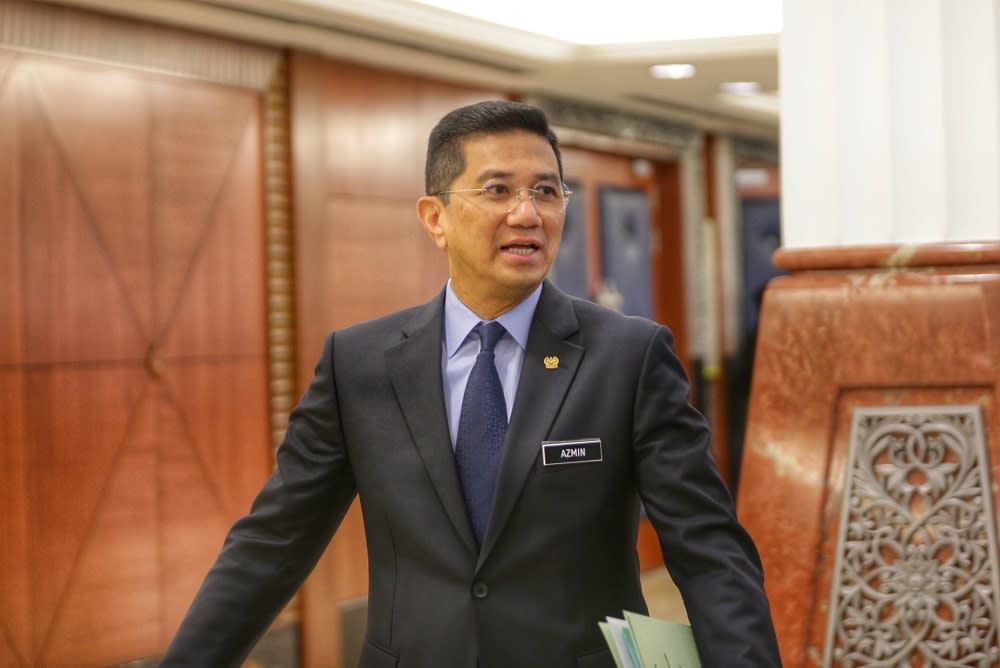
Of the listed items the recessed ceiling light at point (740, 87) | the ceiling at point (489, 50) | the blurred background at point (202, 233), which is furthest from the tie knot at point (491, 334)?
the recessed ceiling light at point (740, 87)

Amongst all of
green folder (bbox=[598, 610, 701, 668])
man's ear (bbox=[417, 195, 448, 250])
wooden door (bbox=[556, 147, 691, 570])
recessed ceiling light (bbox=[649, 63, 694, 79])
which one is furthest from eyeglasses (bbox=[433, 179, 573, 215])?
wooden door (bbox=[556, 147, 691, 570])

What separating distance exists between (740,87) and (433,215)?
16.9ft

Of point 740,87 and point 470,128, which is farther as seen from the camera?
point 740,87

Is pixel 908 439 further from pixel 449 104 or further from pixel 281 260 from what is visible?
pixel 449 104

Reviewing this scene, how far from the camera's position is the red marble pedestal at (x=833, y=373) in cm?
209

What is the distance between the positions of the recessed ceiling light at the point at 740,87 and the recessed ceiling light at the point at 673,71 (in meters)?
0.34

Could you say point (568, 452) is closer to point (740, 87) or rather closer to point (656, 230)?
point (740, 87)

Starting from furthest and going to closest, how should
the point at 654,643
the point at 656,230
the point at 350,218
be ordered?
the point at 656,230 < the point at 350,218 < the point at 654,643

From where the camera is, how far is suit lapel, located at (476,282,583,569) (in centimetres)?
155

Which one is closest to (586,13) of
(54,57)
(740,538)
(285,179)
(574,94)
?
(574,94)

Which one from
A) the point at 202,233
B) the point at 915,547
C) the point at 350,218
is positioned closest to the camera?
the point at 915,547

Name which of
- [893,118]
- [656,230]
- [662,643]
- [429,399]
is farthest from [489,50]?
[662,643]

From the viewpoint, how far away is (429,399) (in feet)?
5.43

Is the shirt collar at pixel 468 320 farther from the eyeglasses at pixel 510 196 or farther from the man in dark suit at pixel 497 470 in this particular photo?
the eyeglasses at pixel 510 196
